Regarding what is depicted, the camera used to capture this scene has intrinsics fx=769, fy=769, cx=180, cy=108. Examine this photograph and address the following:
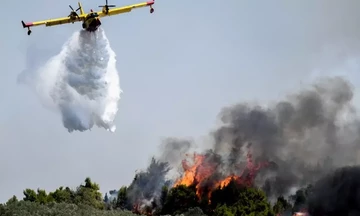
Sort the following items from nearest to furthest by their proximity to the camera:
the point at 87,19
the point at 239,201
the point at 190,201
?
the point at 87,19
the point at 239,201
the point at 190,201

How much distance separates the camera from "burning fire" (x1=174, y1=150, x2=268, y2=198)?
141 meters

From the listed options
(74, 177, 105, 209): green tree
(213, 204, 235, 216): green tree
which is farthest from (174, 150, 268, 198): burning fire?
(74, 177, 105, 209): green tree

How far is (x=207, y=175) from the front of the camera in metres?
145

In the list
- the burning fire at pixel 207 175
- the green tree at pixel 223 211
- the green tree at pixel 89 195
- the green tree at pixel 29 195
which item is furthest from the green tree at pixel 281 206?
the green tree at pixel 29 195

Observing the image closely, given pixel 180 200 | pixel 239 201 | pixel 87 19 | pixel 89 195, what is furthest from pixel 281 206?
pixel 87 19

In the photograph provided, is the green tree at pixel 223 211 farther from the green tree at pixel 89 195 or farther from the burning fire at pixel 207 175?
the green tree at pixel 89 195

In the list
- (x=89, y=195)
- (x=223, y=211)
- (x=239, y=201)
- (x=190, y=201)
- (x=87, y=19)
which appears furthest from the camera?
(x=89, y=195)

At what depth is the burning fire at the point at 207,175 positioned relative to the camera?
14138cm

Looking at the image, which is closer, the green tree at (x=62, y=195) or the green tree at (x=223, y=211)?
the green tree at (x=223, y=211)

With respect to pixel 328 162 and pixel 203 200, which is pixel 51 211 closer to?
pixel 203 200

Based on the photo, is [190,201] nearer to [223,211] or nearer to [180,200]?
[180,200]

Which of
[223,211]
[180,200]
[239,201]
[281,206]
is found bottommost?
[223,211]

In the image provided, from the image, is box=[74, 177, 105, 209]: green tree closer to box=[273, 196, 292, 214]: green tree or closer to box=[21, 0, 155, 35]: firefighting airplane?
box=[273, 196, 292, 214]: green tree

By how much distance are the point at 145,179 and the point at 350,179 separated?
5321 centimetres
